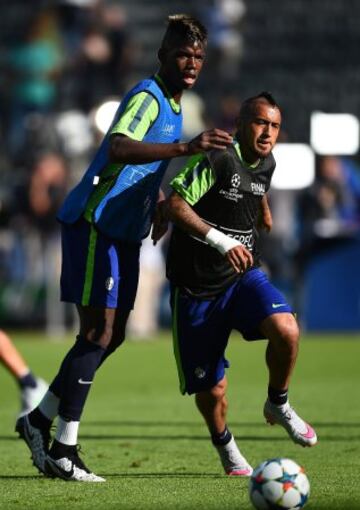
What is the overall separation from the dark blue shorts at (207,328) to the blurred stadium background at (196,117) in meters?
11.9

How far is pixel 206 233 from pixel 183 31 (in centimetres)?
111

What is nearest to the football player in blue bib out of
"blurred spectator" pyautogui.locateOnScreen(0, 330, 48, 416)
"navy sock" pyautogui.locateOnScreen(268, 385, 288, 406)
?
"navy sock" pyautogui.locateOnScreen(268, 385, 288, 406)

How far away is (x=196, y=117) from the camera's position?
22.2 meters

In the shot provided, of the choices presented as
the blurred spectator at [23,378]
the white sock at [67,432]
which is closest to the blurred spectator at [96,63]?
the blurred spectator at [23,378]

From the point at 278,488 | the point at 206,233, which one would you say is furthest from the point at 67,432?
the point at 278,488

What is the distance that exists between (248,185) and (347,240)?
41.5 ft

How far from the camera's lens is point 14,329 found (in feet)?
73.9

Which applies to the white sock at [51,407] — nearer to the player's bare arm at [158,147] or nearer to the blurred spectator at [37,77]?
the player's bare arm at [158,147]

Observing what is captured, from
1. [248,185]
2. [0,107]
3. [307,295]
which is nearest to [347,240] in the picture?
[307,295]

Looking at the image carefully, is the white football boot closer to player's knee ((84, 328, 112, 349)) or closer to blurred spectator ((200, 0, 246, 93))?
player's knee ((84, 328, 112, 349))

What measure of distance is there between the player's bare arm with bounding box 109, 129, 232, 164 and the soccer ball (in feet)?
5.53

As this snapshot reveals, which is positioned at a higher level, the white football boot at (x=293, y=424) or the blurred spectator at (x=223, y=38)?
the blurred spectator at (x=223, y=38)

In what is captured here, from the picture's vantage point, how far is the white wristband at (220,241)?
24.2 ft

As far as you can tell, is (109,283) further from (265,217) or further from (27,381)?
(27,381)
